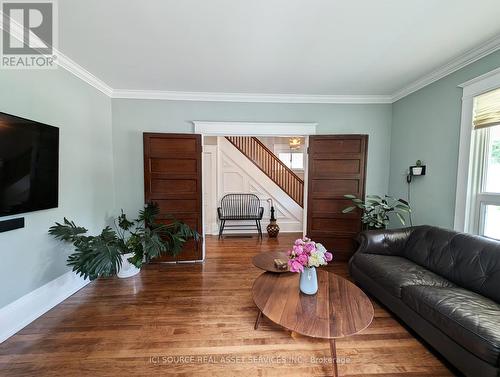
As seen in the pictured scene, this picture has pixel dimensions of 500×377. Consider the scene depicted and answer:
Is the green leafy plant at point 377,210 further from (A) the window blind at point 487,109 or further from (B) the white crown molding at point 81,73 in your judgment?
(B) the white crown molding at point 81,73

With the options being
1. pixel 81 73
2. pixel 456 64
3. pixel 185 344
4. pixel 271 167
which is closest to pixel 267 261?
pixel 185 344

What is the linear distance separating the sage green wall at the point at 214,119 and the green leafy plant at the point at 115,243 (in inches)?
16.8

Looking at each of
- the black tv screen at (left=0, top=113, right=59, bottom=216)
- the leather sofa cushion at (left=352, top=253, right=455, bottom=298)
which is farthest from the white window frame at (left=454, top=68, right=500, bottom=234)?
the black tv screen at (left=0, top=113, right=59, bottom=216)

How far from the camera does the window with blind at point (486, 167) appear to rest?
2.09 meters

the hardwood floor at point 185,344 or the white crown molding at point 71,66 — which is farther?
the white crown molding at point 71,66

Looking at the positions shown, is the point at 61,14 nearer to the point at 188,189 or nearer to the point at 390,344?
the point at 188,189

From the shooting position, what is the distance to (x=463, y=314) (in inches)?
56.2

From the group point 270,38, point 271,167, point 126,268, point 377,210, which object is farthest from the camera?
point 271,167

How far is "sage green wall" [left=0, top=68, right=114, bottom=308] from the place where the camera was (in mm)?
1837

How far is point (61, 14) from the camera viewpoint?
1688mm

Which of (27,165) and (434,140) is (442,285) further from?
(27,165)

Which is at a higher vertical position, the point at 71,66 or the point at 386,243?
the point at 71,66

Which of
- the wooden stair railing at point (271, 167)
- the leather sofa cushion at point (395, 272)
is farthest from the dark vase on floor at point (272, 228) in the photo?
the leather sofa cushion at point (395, 272)

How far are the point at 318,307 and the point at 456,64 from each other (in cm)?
302
